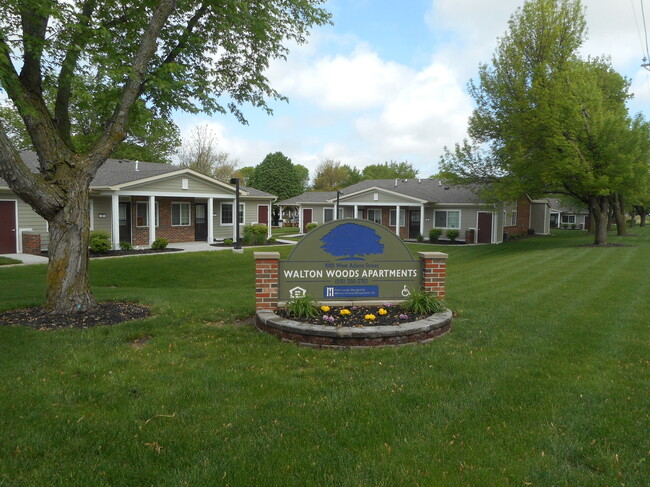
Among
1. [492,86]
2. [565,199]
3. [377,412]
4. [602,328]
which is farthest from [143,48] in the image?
[565,199]

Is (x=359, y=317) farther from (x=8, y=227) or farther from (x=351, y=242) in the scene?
(x=8, y=227)

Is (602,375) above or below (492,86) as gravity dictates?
below

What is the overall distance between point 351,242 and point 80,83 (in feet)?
17.1

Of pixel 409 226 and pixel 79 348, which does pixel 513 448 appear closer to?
pixel 79 348

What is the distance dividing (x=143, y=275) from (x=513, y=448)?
42.9ft

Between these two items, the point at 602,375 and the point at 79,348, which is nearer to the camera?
the point at 602,375

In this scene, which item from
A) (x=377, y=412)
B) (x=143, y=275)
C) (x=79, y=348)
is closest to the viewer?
(x=377, y=412)

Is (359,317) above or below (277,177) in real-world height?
below

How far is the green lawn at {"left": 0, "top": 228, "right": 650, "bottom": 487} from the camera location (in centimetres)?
293

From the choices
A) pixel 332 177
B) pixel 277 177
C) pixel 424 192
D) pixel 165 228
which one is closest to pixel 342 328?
pixel 165 228

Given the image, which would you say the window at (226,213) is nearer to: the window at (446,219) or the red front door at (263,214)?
the red front door at (263,214)

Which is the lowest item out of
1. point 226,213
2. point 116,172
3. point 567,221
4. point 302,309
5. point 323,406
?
point 323,406

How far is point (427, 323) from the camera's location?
580 cm

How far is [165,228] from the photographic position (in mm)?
23516
